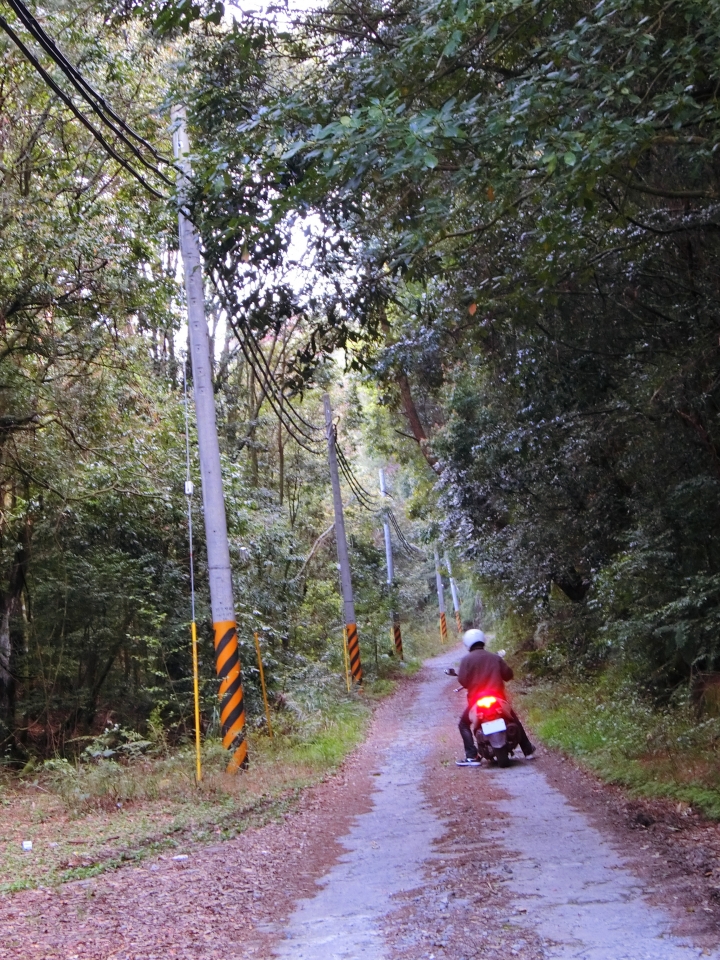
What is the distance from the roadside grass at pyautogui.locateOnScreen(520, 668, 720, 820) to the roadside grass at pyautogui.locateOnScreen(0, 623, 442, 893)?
3.42m

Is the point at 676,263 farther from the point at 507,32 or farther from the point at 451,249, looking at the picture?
the point at 507,32

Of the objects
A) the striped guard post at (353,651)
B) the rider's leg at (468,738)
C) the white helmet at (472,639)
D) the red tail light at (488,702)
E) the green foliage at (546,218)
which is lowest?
the rider's leg at (468,738)

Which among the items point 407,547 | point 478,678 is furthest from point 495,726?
point 407,547

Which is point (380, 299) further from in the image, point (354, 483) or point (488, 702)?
point (354, 483)

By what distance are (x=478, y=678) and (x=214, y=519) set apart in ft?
13.2

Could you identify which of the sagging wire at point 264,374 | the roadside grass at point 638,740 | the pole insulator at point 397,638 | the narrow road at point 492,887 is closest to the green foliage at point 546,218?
the roadside grass at point 638,740

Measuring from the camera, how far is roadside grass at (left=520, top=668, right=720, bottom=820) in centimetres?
842

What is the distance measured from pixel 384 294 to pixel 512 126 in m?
3.31

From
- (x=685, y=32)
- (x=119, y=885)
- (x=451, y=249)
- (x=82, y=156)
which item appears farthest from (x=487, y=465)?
(x=119, y=885)

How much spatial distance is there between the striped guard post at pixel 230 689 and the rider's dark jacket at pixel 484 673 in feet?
9.69

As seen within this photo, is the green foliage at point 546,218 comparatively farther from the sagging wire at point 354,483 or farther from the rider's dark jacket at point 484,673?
the sagging wire at point 354,483

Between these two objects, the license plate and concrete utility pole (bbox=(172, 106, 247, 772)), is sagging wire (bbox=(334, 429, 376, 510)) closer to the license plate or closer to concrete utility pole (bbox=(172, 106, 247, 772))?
concrete utility pole (bbox=(172, 106, 247, 772))

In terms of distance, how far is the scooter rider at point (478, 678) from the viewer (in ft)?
36.7

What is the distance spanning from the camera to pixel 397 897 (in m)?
5.90
